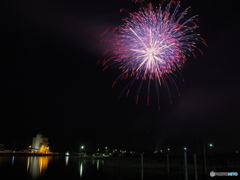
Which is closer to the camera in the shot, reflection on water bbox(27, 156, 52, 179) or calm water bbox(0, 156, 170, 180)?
calm water bbox(0, 156, 170, 180)

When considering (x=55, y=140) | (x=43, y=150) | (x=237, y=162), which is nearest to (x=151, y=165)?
(x=237, y=162)

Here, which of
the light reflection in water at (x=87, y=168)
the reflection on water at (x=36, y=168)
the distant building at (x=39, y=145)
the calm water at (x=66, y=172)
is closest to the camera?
the calm water at (x=66, y=172)

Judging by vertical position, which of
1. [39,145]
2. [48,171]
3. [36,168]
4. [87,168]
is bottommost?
[87,168]

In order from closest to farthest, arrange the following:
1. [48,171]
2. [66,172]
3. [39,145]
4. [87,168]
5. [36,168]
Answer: [66,172] → [48,171] → [36,168] → [87,168] → [39,145]

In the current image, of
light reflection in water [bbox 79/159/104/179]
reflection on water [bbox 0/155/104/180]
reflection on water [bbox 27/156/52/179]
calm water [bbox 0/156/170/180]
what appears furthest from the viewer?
light reflection in water [bbox 79/159/104/179]

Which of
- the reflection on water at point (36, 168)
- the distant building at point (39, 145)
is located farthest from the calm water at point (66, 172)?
the distant building at point (39, 145)

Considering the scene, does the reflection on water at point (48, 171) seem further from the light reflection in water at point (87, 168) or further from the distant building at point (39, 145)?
the distant building at point (39, 145)

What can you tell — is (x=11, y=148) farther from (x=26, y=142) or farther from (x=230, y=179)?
(x=230, y=179)

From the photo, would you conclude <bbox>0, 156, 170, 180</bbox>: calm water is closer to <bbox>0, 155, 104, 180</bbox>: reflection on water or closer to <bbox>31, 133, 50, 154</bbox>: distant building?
<bbox>0, 155, 104, 180</bbox>: reflection on water

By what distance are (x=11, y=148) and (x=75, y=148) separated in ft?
161

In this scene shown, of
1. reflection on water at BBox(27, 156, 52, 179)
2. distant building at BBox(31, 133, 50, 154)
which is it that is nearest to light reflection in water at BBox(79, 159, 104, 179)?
reflection on water at BBox(27, 156, 52, 179)

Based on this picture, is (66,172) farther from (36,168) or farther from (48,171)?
(36,168)

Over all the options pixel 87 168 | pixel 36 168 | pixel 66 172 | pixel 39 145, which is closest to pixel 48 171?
pixel 66 172

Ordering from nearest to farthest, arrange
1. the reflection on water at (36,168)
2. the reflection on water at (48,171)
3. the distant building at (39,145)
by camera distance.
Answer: the reflection on water at (48,171) → the reflection on water at (36,168) → the distant building at (39,145)
